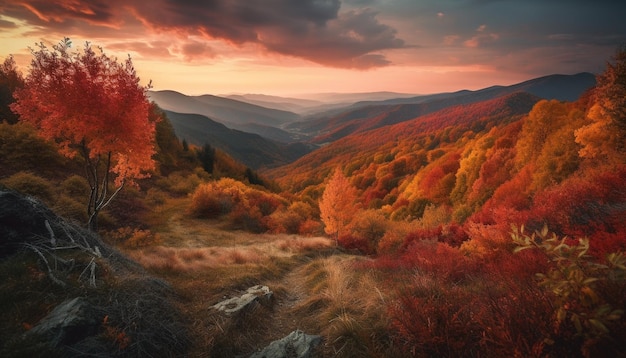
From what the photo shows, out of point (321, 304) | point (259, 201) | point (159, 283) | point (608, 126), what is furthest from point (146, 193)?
point (608, 126)

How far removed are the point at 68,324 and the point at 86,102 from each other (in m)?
9.72

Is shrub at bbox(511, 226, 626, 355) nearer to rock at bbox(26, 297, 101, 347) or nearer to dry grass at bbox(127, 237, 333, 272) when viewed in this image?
rock at bbox(26, 297, 101, 347)

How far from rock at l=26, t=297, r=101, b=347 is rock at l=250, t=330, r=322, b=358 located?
96.6 inches

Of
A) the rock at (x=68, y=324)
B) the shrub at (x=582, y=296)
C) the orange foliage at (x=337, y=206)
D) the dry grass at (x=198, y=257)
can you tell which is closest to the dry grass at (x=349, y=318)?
the shrub at (x=582, y=296)

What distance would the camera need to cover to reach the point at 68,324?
385cm

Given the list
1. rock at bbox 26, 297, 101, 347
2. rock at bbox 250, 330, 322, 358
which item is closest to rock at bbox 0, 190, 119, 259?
rock at bbox 26, 297, 101, 347

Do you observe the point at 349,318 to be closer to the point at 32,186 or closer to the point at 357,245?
the point at 32,186

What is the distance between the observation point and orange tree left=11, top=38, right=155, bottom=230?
408 inches

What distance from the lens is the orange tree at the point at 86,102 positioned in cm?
1035

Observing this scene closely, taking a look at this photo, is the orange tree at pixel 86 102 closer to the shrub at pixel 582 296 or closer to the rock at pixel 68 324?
the rock at pixel 68 324

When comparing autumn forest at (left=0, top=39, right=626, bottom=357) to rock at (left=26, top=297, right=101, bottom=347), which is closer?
autumn forest at (left=0, top=39, right=626, bottom=357)

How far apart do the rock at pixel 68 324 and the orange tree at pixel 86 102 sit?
890 cm

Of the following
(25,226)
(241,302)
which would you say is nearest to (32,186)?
(25,226)

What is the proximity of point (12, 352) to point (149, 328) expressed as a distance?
1642 millimetres
